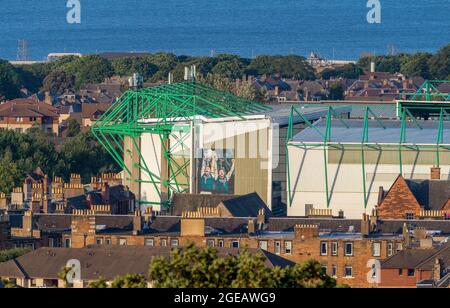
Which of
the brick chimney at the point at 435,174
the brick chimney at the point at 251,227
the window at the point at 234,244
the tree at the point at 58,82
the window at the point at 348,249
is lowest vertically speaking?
the window at the point at 348,249

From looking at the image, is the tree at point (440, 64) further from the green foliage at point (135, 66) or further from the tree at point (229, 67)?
the green foliage at point (135, 66)

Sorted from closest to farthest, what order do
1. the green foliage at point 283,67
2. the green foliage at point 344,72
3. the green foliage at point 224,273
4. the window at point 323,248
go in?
1. the green foliage at point 224,273
2. the window at point 323,248
3. the green foliage at point 344,72
4. the green foliage at point 283,67

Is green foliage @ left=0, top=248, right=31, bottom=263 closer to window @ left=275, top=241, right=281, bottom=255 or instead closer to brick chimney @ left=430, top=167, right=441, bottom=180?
window @ left=275, top=241, right=281, bottom=255

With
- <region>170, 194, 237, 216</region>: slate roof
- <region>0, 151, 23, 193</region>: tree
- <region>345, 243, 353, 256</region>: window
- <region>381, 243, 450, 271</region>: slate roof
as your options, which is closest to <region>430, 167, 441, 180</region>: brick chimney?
<region>170, 194, 237, 216</region>: slate roof

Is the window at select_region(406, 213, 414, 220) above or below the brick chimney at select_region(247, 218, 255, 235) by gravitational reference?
above

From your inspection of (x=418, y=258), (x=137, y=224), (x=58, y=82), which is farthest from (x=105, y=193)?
(x=58, y=82)

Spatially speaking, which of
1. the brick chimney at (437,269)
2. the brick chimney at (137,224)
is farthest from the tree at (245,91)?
the brick chimney at (437,269)

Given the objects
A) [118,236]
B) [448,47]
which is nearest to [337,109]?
[118,236]

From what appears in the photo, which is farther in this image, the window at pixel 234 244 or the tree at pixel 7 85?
the tree at pixel 7 85
